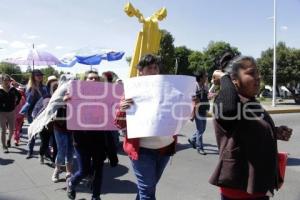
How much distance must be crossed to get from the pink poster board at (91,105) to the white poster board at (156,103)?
1.48m

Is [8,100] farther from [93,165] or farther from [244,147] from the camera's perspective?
[244,147]

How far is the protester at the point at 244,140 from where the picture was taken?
2.51 meters

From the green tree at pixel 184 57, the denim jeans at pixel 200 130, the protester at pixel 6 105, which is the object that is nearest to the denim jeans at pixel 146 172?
the denim jeans at pixel 200 130

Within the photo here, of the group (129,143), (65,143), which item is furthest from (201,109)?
(129,143)

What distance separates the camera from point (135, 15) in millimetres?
9562

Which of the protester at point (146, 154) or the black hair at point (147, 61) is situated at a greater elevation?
the black hair at point (147, 61)

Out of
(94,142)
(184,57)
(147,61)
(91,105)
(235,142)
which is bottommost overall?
(94,142)

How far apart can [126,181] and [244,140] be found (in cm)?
375

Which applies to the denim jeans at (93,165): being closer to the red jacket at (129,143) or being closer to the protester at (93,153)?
the protester at (93,153)

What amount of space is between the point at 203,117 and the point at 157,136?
17.5 ft

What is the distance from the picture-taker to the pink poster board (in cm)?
477

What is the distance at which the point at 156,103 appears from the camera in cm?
325

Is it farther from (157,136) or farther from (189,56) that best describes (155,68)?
(189,56)

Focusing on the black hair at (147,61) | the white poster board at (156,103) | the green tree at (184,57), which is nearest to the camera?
the white poster board at (156,103)
